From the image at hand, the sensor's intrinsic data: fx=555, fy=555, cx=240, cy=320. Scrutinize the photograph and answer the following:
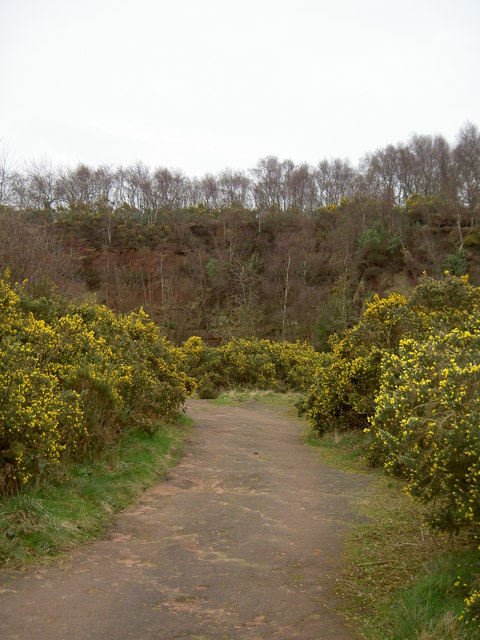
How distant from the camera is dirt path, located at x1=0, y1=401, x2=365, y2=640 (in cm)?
399

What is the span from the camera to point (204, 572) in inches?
196

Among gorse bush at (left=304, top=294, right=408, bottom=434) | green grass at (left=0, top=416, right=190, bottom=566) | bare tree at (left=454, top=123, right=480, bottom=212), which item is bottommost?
green grass at (left=0, top=416, right=190, bottom=566)

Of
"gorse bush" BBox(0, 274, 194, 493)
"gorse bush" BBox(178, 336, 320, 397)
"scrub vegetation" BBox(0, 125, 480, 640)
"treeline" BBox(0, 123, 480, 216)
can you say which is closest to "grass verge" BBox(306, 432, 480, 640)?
"scrub vegetation" BBox(0, 125, 480, 640)

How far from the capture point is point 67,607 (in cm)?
420

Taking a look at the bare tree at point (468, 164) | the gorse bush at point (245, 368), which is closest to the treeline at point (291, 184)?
the bare tree at point (468, 164)

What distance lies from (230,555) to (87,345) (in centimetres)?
494

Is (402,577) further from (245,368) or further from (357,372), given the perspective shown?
(245,368)

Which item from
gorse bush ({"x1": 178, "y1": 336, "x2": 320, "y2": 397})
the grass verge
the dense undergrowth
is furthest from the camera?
gorse bush ({"x1": 178, "y1": 336, "x2": 320, "y2": 397})

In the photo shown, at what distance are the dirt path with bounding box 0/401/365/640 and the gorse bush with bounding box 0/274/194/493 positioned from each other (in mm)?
1189

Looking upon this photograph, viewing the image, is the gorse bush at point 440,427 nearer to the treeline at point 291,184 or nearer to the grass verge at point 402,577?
the grass verge at point 402,577

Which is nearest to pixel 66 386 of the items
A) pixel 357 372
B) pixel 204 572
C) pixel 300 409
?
pixel 204 572

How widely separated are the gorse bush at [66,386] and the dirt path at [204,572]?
3.90 feet

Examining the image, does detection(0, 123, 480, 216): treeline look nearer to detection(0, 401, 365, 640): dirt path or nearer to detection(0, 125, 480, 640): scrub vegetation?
detection(0, 125, 480, 640): scrub vegetation

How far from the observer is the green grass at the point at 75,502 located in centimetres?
521
